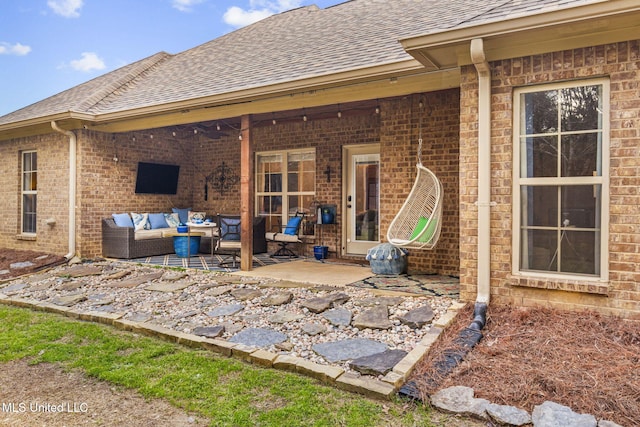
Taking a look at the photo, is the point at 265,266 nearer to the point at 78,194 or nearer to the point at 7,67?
the point at 78,194

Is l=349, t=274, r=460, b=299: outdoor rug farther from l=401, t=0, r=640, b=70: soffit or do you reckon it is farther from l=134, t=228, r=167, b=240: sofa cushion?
l=134, t=228, r=167, b=240: sofa cushion

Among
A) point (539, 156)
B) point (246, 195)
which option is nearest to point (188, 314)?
point (246, 195)

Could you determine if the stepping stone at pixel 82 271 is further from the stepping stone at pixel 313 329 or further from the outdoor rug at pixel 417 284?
the stepping stone at pixel 313 329

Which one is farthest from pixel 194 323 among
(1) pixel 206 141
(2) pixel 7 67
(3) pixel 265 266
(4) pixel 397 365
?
(2) pixel 7 67

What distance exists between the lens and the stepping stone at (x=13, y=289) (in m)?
5.37

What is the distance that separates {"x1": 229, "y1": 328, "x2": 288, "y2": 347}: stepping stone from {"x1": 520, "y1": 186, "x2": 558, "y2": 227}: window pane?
235 cm

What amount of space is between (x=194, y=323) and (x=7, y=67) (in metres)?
34.7

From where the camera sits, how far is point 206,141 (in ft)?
31.3

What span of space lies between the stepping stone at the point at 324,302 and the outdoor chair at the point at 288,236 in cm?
319

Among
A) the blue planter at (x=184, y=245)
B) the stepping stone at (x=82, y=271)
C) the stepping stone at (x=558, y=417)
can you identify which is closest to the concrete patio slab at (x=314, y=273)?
the blue planter at (x=184, y=245)

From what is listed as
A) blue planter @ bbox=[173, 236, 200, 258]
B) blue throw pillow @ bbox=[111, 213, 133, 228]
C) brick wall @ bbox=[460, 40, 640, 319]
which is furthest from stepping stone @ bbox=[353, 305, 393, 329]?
blue throw pillow @ bbox=[111, 213, 133, 228]

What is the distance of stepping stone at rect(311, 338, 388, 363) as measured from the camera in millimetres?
3004

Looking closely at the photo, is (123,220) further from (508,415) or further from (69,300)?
(508,415)

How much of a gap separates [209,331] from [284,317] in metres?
0.71
